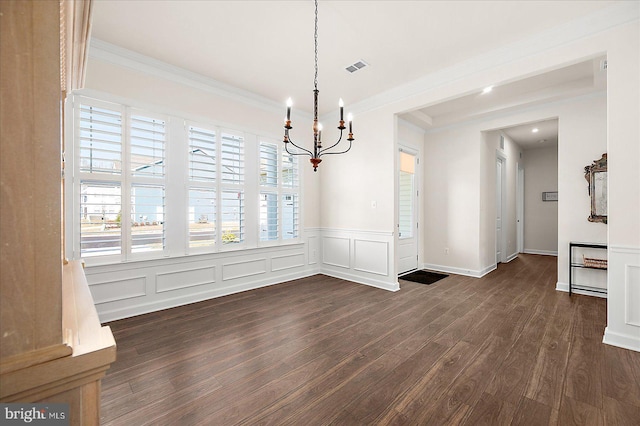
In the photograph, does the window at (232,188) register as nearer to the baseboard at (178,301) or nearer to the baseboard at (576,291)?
the baseboard at (178,301)

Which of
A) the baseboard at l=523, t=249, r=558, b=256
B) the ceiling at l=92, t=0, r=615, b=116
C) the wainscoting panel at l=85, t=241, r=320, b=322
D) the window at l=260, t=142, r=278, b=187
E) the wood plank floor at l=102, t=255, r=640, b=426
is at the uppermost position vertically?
the ceiling at l=92, t=0, r=615, b=116

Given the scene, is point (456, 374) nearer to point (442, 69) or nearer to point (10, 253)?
point (10, 253)

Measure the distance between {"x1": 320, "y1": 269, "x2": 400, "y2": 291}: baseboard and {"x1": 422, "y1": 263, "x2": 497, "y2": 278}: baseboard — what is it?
5.77 feet

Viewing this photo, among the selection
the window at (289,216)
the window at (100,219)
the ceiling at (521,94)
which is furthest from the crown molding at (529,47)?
the window at (100,219)

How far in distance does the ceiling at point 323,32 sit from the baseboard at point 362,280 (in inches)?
121

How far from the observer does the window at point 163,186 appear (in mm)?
3105

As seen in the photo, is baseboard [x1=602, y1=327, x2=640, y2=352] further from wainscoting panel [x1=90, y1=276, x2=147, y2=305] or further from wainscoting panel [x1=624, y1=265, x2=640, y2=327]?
wainscoting panel [x1=90, y1=276, x2=147, y2=305]

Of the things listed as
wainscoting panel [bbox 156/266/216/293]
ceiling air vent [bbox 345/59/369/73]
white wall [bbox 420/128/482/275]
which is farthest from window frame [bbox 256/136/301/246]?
white wall [bbox 420/128/482/275]

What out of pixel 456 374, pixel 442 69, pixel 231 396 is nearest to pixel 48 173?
pixel 231 396

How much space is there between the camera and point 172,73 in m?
3.70

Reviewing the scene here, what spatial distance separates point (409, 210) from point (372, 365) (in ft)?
13.1

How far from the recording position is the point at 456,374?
2227 mm

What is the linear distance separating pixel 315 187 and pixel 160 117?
111 inches

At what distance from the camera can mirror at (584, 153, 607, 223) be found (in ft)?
13.3
